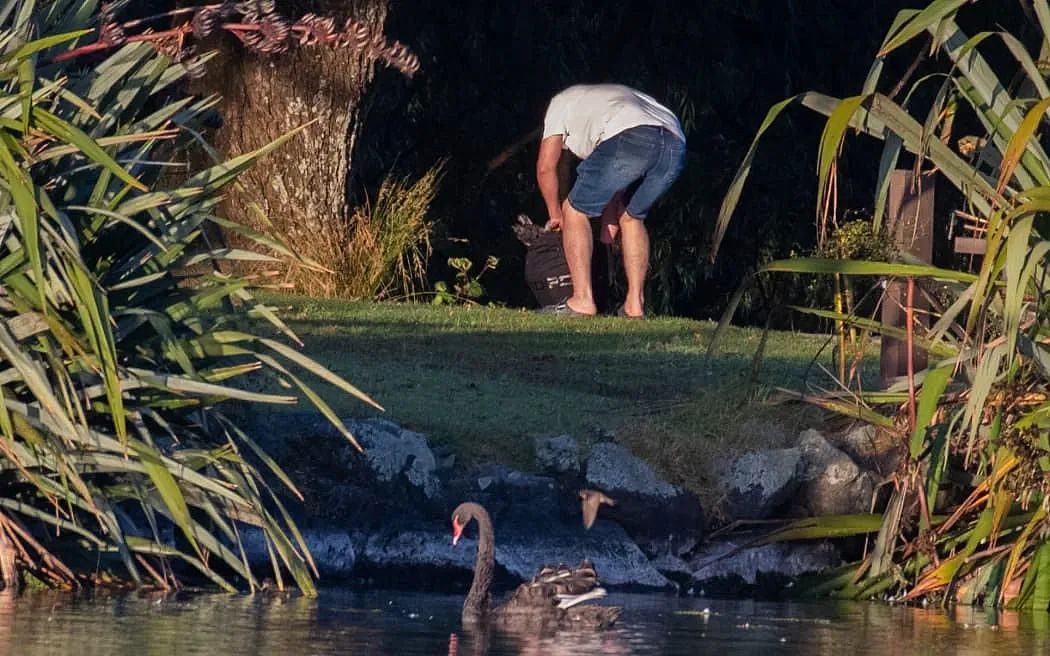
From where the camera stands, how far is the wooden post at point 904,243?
382 inches

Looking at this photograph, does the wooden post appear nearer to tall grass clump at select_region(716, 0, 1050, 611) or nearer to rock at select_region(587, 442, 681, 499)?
tall grass clump at select_region(716, 0, 1050, 611)

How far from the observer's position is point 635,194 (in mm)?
14992

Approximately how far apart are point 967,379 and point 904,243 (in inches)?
31.0

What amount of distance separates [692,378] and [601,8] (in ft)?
30.0

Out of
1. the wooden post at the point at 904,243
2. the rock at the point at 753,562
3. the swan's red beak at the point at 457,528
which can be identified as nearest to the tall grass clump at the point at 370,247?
the wooden post at the point at 904,243

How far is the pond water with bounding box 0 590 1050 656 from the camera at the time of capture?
6.87 metres

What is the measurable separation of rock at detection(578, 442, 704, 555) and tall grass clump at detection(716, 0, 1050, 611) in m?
0.46

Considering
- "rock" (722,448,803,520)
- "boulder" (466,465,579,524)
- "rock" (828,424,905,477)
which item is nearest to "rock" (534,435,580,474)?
"boulder" (466,465,579,524)

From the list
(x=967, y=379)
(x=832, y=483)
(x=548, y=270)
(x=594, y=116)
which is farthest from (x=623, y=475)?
(x=548, y=270)

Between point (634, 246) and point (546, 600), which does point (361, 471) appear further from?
point (634, 246)

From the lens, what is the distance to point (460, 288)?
1889cm

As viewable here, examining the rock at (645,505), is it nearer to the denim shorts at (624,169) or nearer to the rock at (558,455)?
the rock at (558,455)

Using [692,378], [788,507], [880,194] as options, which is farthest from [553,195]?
[880,194]

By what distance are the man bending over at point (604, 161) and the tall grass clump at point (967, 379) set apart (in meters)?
5.35
